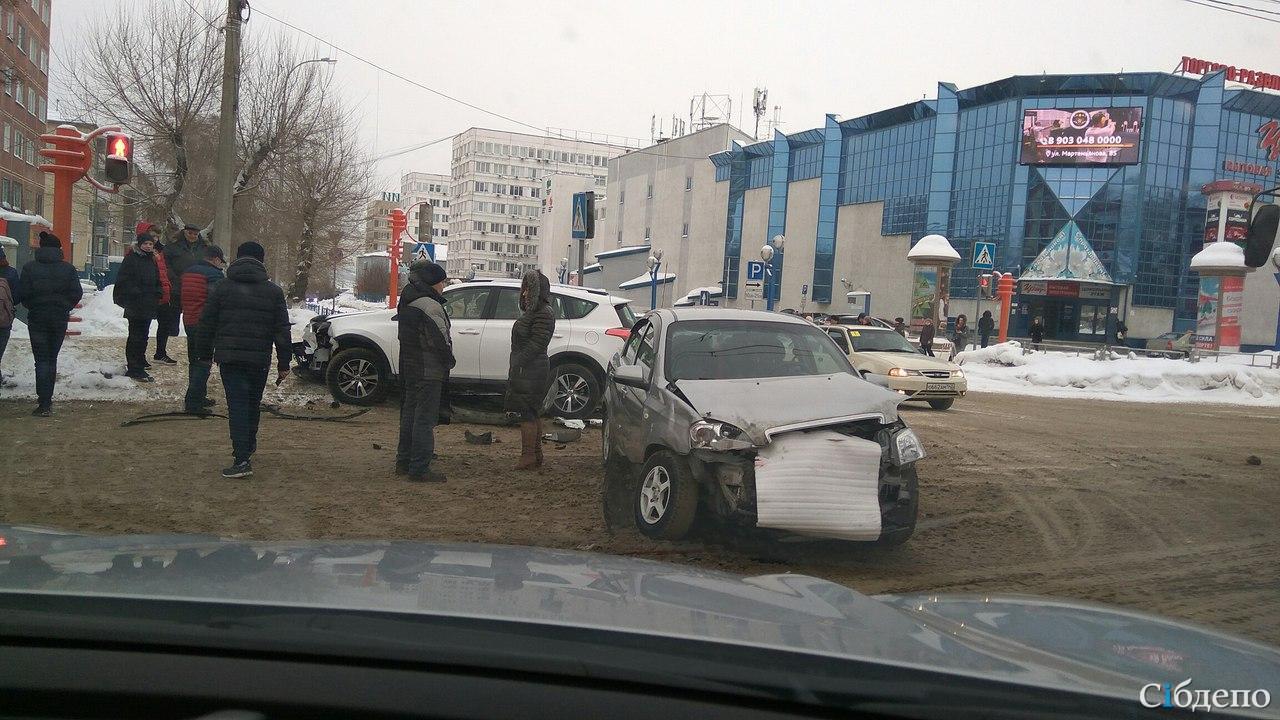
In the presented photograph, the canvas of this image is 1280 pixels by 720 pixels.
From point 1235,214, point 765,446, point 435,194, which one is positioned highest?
point 435,194

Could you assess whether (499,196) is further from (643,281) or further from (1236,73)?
(1236,73)

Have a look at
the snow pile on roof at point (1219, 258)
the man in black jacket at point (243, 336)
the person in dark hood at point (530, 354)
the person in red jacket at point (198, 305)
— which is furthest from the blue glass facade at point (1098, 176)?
the man in black jacket at point (243, 336)

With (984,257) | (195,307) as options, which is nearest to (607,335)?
(195,307)

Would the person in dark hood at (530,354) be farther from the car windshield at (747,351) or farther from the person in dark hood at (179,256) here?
the person in dark hood at (179,256)

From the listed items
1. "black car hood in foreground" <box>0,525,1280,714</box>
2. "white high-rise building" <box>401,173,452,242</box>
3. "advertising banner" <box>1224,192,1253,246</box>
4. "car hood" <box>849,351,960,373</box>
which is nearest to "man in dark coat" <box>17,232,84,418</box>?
"black car hood in foreground" <box>0,525,1280,714</box>

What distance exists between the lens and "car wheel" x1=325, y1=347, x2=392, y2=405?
39.3ft

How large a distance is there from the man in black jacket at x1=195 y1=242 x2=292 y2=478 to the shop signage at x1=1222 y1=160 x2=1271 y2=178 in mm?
55240

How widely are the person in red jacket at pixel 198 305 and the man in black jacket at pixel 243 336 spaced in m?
2.77

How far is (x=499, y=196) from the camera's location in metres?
127

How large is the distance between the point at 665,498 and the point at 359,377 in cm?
707

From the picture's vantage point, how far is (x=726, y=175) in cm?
7294

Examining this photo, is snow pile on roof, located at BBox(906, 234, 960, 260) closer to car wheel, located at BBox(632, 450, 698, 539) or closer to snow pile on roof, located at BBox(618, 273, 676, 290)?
car wheel, located at BBox(632, 450, 698, 539)

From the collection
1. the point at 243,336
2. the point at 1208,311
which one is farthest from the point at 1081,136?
the point at 243,336

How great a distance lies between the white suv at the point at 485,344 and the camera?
459 inches
